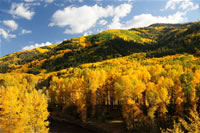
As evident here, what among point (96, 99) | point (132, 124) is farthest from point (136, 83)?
point (96, 99)

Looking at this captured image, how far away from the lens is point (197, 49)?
15362 cm

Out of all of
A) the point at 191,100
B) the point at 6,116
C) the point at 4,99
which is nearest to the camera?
the point at 6,116

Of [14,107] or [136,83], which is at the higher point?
[136,83]

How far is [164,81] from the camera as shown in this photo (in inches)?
1865

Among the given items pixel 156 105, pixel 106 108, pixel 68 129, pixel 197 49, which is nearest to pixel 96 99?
pixel 106 108

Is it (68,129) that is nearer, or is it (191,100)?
(191,100)

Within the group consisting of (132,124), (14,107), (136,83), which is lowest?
(132,124)

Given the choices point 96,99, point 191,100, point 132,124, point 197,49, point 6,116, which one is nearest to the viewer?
point 6,116

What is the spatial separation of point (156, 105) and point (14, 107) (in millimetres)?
42197

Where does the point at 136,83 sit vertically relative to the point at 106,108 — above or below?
above

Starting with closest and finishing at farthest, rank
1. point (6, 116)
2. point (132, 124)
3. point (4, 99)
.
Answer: point (6, 116) < point (4, 99) < point (132, 124)

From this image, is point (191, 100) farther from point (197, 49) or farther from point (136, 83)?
point (197, 49)

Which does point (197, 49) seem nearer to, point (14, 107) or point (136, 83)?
point (136, 83)

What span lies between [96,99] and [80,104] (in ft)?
34.2
